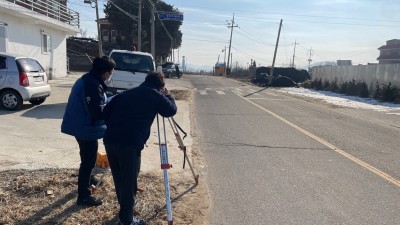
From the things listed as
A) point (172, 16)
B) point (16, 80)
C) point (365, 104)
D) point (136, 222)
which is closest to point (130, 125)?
point (136, 222)

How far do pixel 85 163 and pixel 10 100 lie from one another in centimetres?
802

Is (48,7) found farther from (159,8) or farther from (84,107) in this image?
(159,8)

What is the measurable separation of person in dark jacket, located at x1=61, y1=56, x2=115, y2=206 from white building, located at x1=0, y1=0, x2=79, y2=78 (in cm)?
1585

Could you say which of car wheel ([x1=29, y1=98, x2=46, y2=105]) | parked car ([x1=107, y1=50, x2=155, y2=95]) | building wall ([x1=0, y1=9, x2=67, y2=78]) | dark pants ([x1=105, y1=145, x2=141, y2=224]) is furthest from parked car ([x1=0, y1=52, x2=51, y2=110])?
building wall ([x1=0, y1=9, x2=67, y2=78])

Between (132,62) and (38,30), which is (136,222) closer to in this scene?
(132,62)

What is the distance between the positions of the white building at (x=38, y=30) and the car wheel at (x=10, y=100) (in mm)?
8191

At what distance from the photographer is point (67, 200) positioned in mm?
4781

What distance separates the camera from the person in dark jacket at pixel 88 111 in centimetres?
425

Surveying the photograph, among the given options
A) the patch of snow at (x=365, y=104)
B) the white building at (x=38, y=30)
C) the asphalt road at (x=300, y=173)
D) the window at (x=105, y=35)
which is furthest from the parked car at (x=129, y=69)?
the window at (x=105, y=35)

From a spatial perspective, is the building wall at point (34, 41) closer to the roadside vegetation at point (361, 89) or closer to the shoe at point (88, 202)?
the shoe at point (88, 202)

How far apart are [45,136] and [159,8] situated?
5153 centimetres

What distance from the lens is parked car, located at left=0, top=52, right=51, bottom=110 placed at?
11297mm

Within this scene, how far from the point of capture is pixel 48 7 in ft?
87.3

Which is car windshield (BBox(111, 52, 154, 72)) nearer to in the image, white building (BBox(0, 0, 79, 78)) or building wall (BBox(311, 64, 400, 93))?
white building (BBox(0, 0, 79, 78))
